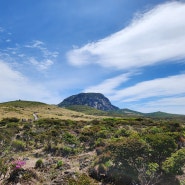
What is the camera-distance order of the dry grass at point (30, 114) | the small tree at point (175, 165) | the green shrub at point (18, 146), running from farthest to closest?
1. the dry grass at point (30, 114)
2. the green shrub at point (18, 146)
3. the small tree at point (175, 165)

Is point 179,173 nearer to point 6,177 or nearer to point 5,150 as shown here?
point 6,177

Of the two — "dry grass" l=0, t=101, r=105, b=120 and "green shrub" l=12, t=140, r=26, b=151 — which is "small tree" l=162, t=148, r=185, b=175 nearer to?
"green shrub" l=12, t=140, r=26, b=151

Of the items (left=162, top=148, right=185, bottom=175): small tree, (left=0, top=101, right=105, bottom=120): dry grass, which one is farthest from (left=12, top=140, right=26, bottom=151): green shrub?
(left=0, top=101, right=105, bottom=120): dry grass

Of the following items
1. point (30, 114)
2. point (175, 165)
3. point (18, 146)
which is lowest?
point (18, 146)

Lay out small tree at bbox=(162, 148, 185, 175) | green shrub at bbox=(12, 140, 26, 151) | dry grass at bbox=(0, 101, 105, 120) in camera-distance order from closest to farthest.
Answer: small tree at bbox=(162, 148, 185, 175) < green shrub at bbox=(12, 140, 26, 151) < dry grass at bbox=(0, 101, 105, 120)

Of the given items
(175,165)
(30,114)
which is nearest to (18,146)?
(175,165)

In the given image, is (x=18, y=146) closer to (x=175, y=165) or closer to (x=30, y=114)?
(x=175, y=165)

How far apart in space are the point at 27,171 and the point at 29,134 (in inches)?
859

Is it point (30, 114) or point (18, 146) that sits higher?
point (30, 114)

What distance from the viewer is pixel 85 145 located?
31234 millimetres

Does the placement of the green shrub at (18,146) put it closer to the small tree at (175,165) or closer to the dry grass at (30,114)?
the small tree at (175,165)

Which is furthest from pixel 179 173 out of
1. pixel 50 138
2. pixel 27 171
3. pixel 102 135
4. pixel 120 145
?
Answer: pixel 50 138

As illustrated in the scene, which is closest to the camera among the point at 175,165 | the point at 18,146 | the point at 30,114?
the point at 175,165

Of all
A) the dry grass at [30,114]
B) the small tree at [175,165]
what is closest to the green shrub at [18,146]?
the small tree at [175,165]
